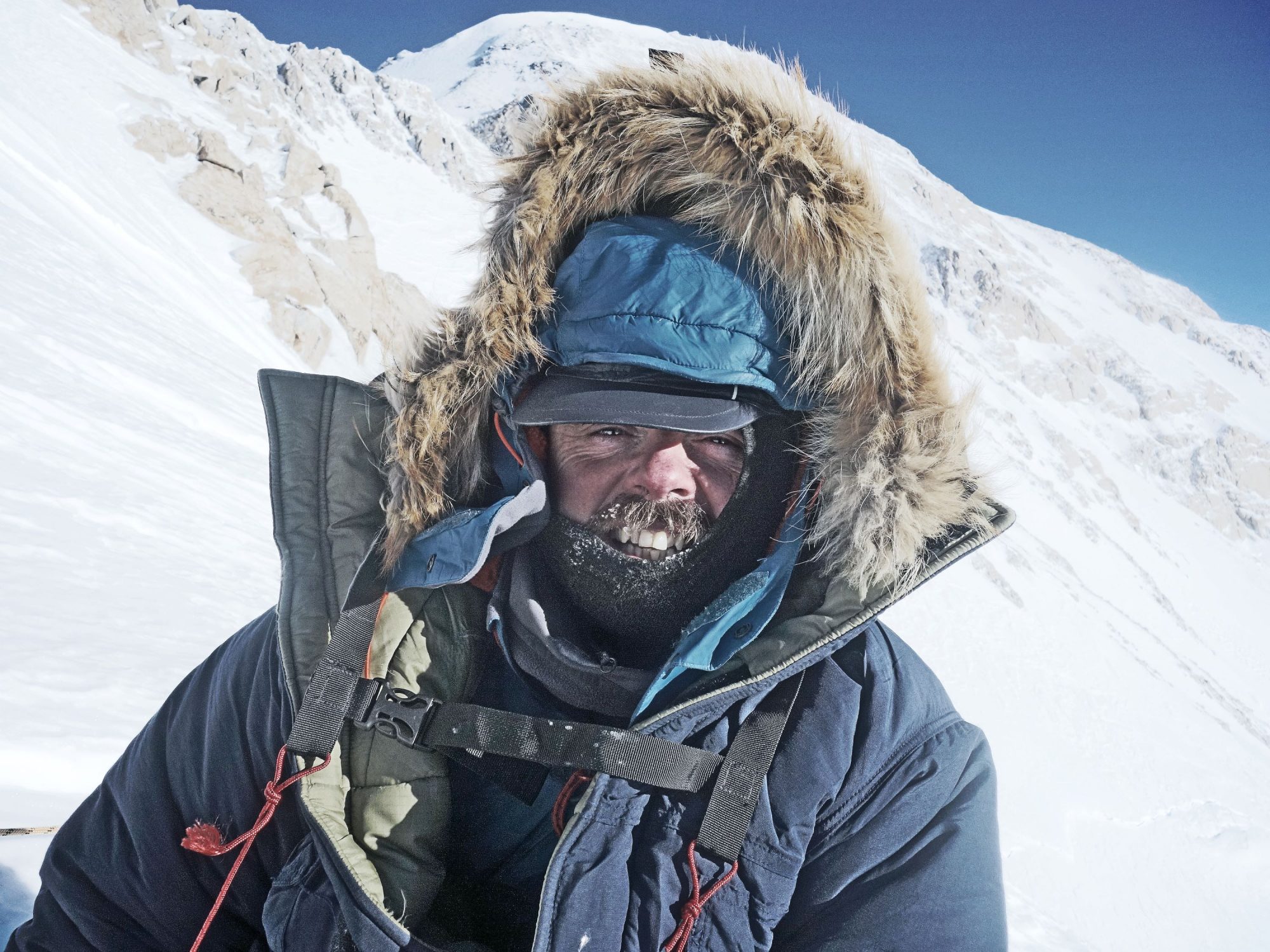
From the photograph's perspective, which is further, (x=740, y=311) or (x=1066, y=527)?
(x=1066, y=527)

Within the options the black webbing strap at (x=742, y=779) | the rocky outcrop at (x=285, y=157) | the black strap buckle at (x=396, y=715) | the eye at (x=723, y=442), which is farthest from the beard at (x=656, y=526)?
the rocky outcrop at (x=285, y=157)

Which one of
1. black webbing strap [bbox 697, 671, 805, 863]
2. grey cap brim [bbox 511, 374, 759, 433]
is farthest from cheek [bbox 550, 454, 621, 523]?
black webbing strap [bbox 697, 671, 805, 863]

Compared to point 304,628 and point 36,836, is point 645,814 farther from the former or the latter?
A: point 36,836

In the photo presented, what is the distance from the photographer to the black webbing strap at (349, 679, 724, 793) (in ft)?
4.44

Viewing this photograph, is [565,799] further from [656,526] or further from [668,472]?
[668,472]

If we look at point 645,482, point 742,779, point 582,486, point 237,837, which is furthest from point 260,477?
point 742,779

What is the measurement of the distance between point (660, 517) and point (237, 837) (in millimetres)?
1070

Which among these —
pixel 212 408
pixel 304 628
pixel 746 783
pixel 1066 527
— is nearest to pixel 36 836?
pixel 304 628

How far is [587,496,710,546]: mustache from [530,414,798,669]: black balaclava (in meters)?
0.03

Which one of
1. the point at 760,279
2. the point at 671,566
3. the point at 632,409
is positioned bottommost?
the point at 671,566

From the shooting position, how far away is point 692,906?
1.25m

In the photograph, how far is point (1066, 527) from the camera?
4478 centimetres

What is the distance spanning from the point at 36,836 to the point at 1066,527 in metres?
50.9

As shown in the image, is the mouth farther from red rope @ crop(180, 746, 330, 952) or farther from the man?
red rope @ crop(180, 746, 330, 952)
